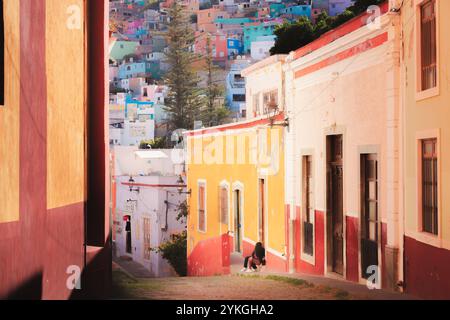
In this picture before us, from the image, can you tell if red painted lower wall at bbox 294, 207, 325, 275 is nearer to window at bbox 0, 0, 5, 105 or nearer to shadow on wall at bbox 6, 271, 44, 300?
shadow on wall at bbox 6, 271, 44, 300

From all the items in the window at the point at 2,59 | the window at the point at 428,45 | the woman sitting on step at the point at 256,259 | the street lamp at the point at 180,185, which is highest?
the window at the point at 428,45

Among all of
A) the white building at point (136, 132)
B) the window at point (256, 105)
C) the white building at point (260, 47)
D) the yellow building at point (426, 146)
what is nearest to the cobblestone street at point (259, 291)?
the yellow building at point (426, 146)

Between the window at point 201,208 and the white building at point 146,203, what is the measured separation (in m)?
3.10

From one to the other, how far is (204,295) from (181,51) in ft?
101

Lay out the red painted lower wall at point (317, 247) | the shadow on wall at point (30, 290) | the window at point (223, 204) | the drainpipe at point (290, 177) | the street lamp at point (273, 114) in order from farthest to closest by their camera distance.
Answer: the window at point (223, 204), the street lamp at point (273, 114), the drainpipe at point (290, 177), the red painted lower wall at point (317, 247), the shadow on wall at point (30, 290)

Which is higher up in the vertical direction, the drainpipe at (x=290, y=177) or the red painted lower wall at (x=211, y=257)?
the drainpipe at (x=290, y=177)

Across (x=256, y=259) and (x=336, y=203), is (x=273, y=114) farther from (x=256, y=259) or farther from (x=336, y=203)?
(x=336, y=203)

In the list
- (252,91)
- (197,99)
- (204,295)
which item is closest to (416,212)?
(204,295)

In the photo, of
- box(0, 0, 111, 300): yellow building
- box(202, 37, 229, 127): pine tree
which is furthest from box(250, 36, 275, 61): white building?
box(0, 0, 111, 300): yellow building

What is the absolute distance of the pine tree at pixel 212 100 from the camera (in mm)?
40688

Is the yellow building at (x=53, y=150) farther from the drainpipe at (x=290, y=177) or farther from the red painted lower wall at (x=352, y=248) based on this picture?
the drainpipe at (x=290, y=177)

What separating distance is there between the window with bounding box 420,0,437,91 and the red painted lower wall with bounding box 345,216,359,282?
3468mm

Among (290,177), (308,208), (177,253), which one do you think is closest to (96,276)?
(308,208)
